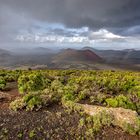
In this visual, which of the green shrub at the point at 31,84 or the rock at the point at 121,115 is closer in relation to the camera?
the rock at the point at 121,115

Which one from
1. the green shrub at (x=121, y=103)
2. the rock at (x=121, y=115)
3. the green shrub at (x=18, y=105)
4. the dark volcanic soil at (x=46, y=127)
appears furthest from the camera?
the green shrub at (x=121, y=103)

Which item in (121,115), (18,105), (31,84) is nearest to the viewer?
(121,115)

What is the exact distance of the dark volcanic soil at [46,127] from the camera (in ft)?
29.7

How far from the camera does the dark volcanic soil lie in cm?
905

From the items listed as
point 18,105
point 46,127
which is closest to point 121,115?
point 46,127

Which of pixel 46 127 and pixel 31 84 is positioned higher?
pixel 31 84

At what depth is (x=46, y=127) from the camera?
9680 millimetres

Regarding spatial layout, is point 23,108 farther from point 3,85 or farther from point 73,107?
point 3,85

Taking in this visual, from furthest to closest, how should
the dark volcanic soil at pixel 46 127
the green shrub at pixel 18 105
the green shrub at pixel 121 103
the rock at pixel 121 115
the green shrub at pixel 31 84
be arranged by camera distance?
1. the green shrub at pixel 31 84
2. the green shrub at pixel 121 103
3. the green shrub at pixel 18 105
4. the rock at pixel 121 115
5. the dark volcanic soil at pixel 46 127

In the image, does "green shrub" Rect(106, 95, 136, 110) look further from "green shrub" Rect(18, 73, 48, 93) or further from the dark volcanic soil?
"green shrub" Rect(18, 73, 48, 93)

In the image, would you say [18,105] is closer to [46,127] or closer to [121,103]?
[46,127]

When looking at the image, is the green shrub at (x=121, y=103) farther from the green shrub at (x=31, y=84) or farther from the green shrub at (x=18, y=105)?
the green shrub at (x=31, y=84)

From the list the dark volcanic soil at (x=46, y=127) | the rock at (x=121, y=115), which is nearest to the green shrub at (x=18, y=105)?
the dark volcanic soil at (x=46, y=127)

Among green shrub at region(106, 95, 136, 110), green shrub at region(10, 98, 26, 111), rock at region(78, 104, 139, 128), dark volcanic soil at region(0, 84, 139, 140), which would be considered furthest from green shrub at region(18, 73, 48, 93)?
rock at region(78, 104, 139, 128)
